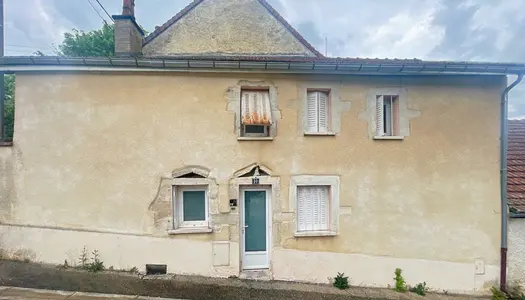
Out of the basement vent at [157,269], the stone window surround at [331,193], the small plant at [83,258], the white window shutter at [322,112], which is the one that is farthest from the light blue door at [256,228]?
the small plant at [83,258]

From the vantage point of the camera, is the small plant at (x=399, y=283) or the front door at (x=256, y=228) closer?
the small plant at (x=399, y=283)

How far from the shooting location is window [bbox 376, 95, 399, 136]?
6.83 m

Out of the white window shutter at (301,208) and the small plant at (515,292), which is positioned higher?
the white window shutter at (301,208)

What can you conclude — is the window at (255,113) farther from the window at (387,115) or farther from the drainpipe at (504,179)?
the drainpipe at (504,179)

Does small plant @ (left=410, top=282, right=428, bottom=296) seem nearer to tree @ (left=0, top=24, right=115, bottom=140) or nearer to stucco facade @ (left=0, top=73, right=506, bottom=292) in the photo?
stucco facade @ (left=0, top=73, right=506, bottom=292)

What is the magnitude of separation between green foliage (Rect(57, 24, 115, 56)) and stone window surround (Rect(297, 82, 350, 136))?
1807cm

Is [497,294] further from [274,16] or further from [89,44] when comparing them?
[89,44]

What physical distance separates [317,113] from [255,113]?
1.78 m

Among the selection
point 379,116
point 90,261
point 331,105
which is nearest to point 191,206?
point 90,261

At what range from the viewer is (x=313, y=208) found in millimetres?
6816

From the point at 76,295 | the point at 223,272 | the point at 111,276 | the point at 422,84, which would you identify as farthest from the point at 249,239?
the point at 422,84

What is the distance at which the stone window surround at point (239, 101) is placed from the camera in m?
6.57

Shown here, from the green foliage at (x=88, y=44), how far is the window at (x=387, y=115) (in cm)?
1967

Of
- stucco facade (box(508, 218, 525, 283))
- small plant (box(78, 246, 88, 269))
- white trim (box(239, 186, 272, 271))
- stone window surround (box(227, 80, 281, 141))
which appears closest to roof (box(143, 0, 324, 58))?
stone window surround (box(227, 80, 281, 141))
